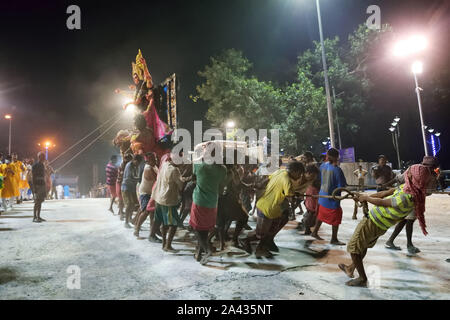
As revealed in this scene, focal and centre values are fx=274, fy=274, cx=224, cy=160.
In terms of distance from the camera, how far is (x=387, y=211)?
344cm

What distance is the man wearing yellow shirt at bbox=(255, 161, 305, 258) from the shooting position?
4.56 meters

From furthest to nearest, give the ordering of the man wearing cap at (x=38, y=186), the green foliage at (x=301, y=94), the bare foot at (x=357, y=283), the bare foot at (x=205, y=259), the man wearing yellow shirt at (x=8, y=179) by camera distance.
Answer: the green foliage at (x=301, y=94) → the man wearing yellow shirt at (x=8, y=179) → the man wearing cap at (x=38, y=186) → the bare foot at (x=205, y=259) → the bare foot at (x=357, y=283)

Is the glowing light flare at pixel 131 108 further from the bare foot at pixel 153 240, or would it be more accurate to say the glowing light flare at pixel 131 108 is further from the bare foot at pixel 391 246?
the bare foot at pixel 391 246

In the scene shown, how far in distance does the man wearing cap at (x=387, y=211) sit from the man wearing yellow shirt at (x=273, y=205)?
127cm

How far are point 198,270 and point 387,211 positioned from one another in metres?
2.70

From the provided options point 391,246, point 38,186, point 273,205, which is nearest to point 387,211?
point 273,205

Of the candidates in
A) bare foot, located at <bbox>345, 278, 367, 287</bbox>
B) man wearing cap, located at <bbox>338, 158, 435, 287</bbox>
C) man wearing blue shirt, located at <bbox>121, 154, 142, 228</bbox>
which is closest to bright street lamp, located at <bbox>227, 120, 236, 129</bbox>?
man wearing blue shirt, located at <bbox>121, 154, 142, 228</bbox>

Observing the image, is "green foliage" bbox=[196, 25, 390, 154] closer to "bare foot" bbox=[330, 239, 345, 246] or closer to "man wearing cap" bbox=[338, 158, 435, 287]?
"bare foot" bbox=[330, 239, 345, 246]

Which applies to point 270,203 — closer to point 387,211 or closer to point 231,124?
point 387,211

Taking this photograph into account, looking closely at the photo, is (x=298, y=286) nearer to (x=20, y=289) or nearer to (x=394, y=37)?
(x=20, y=289)

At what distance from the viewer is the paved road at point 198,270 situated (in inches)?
129

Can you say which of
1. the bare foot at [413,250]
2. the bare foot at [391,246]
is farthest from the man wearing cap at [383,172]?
the bare foot at [413,250]
